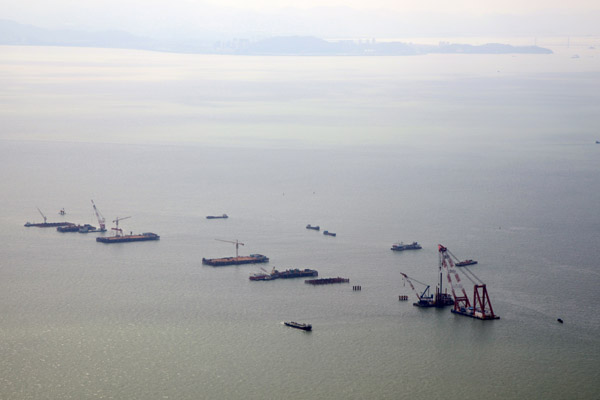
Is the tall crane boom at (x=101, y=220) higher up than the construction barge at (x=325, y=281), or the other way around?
the tall crane boom at (x=101, y=220)

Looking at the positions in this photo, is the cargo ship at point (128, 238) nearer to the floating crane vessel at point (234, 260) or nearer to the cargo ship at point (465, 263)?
the floating crane vessel at point (234, 260)

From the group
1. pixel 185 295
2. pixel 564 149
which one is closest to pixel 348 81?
pixel 564 149

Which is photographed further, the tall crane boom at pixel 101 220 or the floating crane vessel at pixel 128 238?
the tall crane boom at pixel 101 220

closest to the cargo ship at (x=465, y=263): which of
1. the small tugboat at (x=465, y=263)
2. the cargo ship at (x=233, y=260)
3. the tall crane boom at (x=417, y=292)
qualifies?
the small tugboat at (x=465, y=263)

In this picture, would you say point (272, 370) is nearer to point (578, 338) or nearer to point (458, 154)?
point (578, 338)

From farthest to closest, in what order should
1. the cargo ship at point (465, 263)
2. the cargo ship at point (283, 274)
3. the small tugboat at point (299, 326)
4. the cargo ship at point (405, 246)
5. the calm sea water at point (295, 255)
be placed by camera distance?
the cargo ship at point (405, 246) < the cargo ship at point (465, 263) < the cargo ship at point (283, 274) < the small tugboat at point (299, 326) < the calm sea water at point (295, 255)

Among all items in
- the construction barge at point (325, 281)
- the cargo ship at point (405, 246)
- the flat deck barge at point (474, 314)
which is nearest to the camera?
the flat deck barge at point (474, 314)

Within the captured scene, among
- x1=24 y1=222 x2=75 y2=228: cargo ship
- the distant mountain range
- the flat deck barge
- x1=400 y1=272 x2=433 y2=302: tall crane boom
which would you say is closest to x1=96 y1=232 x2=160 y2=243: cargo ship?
x1=24 y1=222 x2=75 y2=228: cargo ship

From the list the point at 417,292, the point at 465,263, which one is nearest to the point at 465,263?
the point at 465,263
